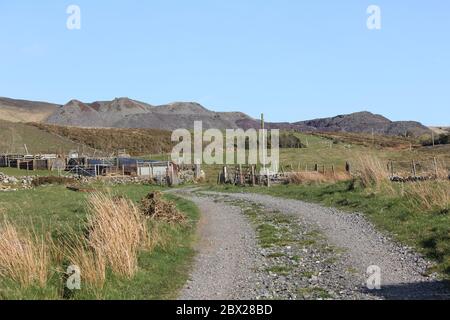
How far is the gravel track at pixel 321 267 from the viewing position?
9367 mm

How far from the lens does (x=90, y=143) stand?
114 meters

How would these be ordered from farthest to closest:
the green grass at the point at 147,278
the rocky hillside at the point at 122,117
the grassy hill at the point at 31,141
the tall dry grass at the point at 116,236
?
the rocky hillside at the point at 122,117
the grassy hill at the point at 31,141
the tall dry grass at the point at 116,236
the green grass at the point at 147,278

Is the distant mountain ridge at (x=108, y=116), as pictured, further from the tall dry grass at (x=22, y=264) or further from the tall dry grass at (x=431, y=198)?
the tall dry grass at (x=22, y=264)

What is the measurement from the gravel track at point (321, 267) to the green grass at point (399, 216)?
38 centimetres

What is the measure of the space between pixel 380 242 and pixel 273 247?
105 inches

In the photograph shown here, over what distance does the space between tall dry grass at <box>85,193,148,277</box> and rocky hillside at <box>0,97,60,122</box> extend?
529ft

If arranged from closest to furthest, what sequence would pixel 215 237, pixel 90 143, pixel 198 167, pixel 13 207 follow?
pixel 215 237
pixel 13 207
pixel 198 167
pixel 90 143

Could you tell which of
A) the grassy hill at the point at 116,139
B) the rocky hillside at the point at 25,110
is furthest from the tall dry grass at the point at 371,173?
the rocky hillside at the point at 25,110

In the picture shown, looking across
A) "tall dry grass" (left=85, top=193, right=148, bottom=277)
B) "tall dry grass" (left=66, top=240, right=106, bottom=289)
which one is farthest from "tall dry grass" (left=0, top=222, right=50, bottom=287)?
"tall dry grass" (left=85, top=193, right=148, bottom=277)

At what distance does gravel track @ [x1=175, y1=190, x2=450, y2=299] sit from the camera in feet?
30.7

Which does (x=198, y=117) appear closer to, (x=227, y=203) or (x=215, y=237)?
(x=227, y=203)

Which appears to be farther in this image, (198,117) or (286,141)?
(198,117)

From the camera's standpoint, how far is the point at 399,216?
1759 cm
